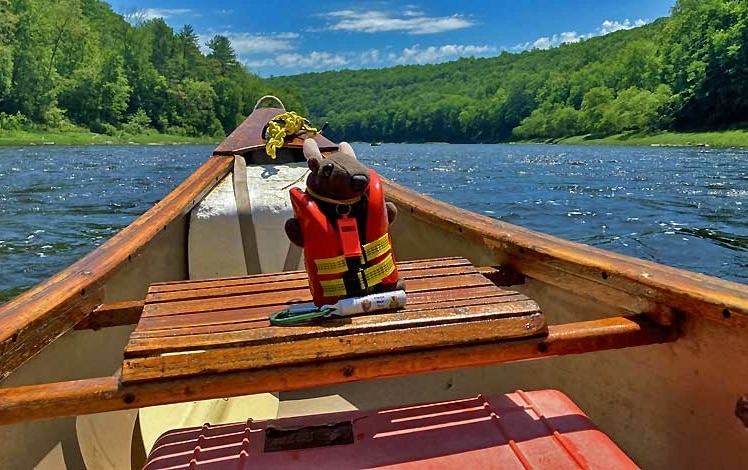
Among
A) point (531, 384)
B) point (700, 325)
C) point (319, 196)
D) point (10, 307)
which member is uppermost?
point (319, 196)

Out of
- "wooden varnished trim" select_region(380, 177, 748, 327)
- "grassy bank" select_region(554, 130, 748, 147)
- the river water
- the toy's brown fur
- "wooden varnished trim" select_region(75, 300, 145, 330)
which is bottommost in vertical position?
"grassy bank" select_region(554, 130, 748, 147)

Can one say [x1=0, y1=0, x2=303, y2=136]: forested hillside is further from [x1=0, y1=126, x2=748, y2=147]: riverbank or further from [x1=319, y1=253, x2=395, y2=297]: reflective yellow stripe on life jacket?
[x1=319, y1=253, x2=395, y2=297]: reflective yellow stripe on life jacket

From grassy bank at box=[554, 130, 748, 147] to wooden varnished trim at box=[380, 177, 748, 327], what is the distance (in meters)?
41.8

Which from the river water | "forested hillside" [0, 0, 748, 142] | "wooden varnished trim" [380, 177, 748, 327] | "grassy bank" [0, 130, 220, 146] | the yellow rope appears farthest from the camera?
"forested hillside" [0, 0, 748, 142]

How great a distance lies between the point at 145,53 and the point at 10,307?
91874 millimetres

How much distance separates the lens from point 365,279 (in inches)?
75.7

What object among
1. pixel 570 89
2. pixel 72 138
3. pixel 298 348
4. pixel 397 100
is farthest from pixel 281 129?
pixel 397 100

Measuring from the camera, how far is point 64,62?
2746 inches

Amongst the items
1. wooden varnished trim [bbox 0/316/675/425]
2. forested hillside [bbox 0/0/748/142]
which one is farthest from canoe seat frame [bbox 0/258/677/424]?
forested hillside [bbox 0/0/748/142]

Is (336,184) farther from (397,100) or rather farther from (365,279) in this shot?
(397,100)

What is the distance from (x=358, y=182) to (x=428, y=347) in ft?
1.70

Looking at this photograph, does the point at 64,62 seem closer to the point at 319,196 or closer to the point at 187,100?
the point at 187,100

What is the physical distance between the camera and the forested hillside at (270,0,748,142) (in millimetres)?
52875

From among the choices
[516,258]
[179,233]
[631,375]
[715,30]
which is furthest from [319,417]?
[715,30]
